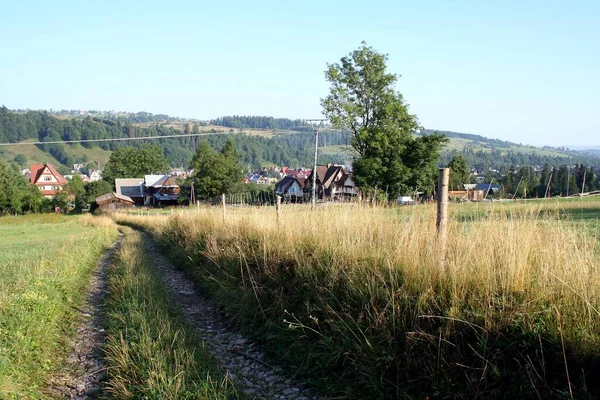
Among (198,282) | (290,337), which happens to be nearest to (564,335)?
(290,337)

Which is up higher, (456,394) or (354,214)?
(354,214)

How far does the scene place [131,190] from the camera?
92.4m

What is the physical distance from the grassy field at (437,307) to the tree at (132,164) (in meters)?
111

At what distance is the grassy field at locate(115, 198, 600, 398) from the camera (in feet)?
11.4

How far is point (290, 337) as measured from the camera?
5590mm

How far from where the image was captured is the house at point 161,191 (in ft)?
288

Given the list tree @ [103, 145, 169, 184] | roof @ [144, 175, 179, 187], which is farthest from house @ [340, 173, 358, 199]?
tree @ [103, 145, 169, 184]

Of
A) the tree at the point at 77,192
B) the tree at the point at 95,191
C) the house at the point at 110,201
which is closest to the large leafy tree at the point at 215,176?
the house at the point at 110,201

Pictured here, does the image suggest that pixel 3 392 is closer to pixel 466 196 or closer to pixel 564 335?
pixel 564 335

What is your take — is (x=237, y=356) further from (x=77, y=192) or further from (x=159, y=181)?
(x=77, y=192)

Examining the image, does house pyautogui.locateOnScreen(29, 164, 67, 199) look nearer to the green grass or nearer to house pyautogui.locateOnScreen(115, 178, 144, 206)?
house pyautogui.locateOnScreen(115, 178, 144, 206)

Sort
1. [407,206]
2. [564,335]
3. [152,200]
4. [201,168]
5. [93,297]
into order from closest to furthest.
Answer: [564,335] < [407,206] < [93,297] < [201,168] < [152,200]

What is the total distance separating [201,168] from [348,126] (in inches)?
1671

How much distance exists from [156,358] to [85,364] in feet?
5.37
